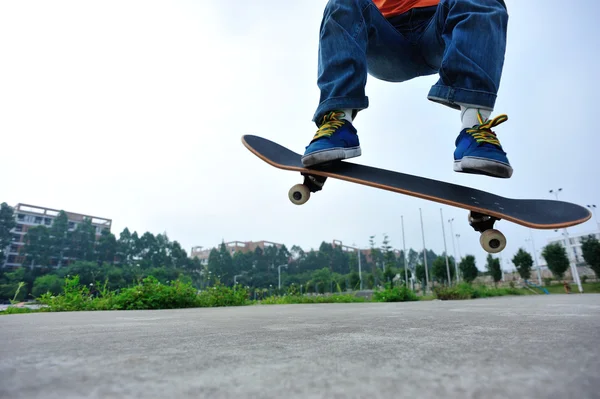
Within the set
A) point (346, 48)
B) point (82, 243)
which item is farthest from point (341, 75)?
point (82, 243)

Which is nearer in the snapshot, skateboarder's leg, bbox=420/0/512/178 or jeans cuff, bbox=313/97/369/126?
skateboarder's leg, bbox=420/0/512/178

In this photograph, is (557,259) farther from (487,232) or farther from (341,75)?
(341,75)

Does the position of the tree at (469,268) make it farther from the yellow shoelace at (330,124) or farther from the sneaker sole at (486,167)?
the yellow shoelace at (330,124)

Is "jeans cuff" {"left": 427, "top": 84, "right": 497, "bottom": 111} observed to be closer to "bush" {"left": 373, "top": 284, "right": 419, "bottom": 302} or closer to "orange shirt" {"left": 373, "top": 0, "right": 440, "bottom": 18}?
"orange shirt" {"left": 373, "top": 0, "right": 440, "bottom": 18}

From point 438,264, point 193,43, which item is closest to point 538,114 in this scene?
point 438,264

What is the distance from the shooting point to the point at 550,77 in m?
10.3

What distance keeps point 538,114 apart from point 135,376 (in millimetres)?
17216

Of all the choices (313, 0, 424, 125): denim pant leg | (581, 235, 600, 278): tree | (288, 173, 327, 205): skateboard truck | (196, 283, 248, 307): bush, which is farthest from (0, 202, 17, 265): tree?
(581, 235, 600, 278): tree

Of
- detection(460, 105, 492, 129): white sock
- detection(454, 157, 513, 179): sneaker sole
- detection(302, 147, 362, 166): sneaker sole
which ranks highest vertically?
detection(460, 105, 492, 129): white sock

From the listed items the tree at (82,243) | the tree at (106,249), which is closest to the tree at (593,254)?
the tree at (106,249)

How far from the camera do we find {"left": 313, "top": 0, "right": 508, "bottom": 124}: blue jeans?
1.28m

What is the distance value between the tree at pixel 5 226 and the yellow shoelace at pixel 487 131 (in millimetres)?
58936

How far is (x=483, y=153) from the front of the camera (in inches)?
45.6

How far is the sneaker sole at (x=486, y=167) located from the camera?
3.74ft
